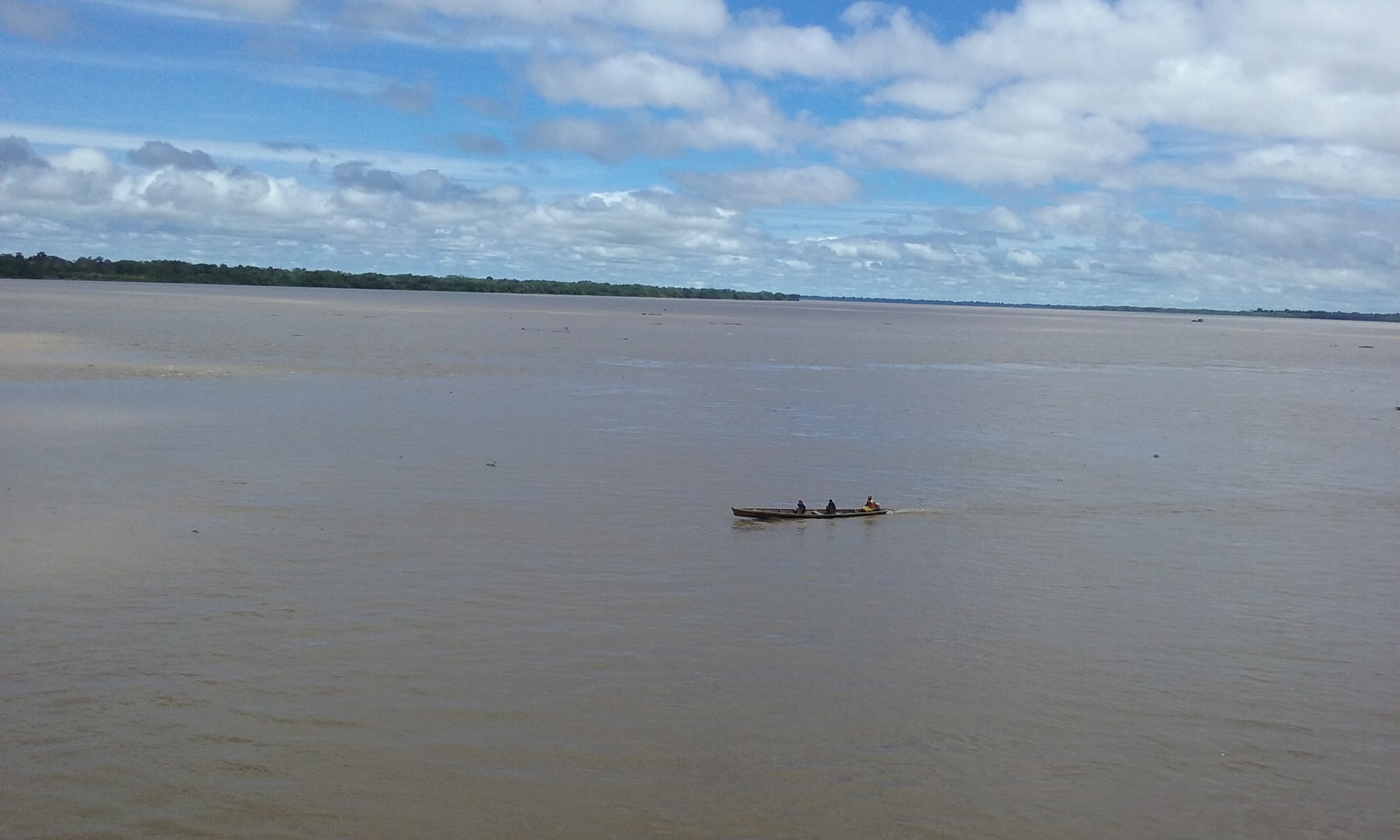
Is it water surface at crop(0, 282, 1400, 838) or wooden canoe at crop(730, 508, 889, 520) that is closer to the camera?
water surface at crop(0, 282, 1400, 838)

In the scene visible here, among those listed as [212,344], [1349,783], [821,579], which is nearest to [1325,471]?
[821,579]

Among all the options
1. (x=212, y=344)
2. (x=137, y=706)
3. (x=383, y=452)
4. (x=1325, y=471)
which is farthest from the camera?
(x=212, y=344)

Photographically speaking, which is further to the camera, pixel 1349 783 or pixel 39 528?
pixel 39 528

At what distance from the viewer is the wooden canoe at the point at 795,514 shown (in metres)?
18.4

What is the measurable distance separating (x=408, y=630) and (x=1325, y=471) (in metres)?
22.6

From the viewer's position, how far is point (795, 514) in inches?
730

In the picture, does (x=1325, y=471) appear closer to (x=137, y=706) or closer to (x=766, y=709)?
(x=766, y=709)

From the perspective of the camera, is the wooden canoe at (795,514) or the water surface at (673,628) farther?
the wooden canoe at (795,514)

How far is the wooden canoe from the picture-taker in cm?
1838

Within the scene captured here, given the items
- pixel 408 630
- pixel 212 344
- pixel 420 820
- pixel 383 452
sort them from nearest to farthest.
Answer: pixel 420 820, pixel 408 630, pixel 383 452, pixel 212 344

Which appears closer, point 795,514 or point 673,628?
point 673,628

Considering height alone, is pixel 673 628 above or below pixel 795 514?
below

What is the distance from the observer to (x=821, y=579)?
613 inches

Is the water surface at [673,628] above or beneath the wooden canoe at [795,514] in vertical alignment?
beneath
